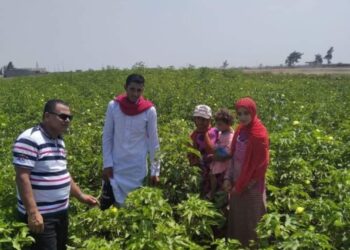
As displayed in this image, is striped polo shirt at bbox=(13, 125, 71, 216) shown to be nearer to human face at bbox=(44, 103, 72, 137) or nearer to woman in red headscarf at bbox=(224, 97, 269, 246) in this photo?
human face at bbox=(44, 103, 72, 137)

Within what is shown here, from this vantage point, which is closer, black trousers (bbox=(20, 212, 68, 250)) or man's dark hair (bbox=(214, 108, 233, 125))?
black trousers (bbox=(20, 212, 68, 250))

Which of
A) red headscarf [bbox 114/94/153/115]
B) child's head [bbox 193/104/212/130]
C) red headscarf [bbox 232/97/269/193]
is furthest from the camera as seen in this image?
child's head [bbox 193/104/212/130]

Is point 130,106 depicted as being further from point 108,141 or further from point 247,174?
point 247,174

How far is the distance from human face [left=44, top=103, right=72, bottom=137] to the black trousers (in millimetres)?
591

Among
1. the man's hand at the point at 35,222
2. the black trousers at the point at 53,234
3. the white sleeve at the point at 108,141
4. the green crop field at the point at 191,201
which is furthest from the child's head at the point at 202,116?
the man's hand at the point at 35,222

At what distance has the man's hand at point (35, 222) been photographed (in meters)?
3.15

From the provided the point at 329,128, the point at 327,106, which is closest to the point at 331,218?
the point at 329,128

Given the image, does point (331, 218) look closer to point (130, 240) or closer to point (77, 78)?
point (130, 240)

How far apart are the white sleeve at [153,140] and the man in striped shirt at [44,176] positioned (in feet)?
3.11

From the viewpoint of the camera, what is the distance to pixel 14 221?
10.9 feet

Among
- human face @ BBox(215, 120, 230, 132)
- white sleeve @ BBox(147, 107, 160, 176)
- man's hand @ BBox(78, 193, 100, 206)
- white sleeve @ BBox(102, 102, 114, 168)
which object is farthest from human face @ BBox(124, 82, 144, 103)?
man's hand @ BBox(78, 193, 100, 206)

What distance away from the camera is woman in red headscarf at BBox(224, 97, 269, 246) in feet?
13.0

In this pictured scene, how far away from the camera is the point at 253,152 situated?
3.97 metres

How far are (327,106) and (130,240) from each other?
23.8ft
